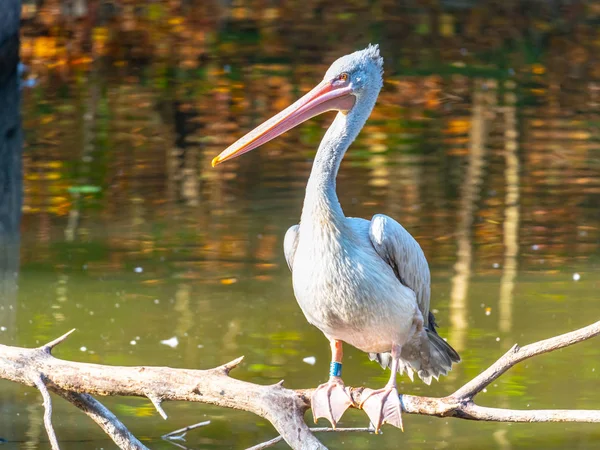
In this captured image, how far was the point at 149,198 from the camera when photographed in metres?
8.30

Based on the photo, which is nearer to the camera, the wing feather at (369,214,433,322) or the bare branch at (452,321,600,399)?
the bare branch at (452,321,600,399)

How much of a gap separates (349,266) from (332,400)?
46 centimetres

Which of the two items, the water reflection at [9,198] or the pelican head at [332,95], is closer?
the pelican head at [332,95]

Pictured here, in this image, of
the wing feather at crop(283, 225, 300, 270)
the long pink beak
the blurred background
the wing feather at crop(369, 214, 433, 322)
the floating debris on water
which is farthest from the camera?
the floating debris on water

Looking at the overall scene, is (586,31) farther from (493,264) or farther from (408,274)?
(408,274)

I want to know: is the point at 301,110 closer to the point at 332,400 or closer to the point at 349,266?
the point at 349,266

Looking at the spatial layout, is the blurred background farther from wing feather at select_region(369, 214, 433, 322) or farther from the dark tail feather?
wing feather at select_region(369, 214, 433, 322)

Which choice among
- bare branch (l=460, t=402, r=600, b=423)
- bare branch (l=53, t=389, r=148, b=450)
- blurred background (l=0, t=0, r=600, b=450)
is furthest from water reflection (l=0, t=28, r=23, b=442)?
bare branch (l=460, t=402, r=600, b=423)

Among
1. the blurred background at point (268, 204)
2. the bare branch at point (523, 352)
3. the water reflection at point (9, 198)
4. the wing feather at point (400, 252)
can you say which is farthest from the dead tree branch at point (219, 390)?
the water reflection at point (9, 198)

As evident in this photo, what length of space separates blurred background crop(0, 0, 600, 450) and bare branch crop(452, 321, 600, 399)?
1.27m

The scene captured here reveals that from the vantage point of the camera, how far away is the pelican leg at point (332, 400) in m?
Result: 3.72

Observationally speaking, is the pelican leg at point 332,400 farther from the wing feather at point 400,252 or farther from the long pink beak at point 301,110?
the long pink beak at point 301,110

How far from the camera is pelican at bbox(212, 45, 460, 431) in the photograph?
12.3ft

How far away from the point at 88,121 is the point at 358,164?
2.98 meters
